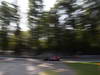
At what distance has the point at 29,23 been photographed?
1777 inches

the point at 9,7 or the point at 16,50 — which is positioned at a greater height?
the point at 9,7

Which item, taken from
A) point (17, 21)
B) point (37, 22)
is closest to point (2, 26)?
point (17, 21)

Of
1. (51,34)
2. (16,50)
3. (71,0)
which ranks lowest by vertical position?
(16,50)

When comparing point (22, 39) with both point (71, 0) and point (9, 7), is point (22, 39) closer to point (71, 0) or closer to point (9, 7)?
point (9, 7)

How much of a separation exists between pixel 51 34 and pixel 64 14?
439 cm

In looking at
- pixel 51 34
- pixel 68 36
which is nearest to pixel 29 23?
pixel 51 34

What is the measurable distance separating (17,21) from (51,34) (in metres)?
6.84

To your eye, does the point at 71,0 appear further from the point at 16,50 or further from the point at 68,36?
the point at 16,50

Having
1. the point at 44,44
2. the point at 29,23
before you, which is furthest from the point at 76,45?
the point at 29,23

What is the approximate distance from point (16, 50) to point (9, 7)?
8064 millimetres

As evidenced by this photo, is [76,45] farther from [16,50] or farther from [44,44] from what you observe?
[16,50]

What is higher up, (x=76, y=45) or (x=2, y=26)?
(x=2, y=26)

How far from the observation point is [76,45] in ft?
146

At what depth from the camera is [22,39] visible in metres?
45.5
